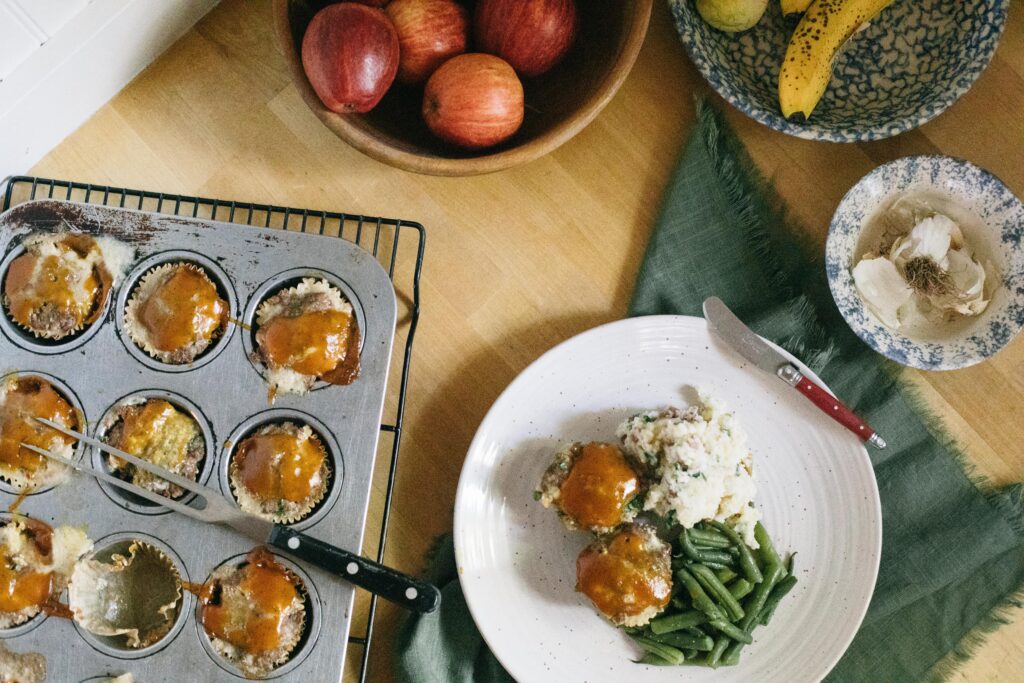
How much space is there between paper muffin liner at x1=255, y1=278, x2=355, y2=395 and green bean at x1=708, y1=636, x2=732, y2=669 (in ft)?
3.31

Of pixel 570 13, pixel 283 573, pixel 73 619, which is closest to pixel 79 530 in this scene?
pixel 73 619

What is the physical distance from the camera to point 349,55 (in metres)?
1.53

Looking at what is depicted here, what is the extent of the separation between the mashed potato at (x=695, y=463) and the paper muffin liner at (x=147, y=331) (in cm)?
91

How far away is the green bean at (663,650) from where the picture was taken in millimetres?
1768

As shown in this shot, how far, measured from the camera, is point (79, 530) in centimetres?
175

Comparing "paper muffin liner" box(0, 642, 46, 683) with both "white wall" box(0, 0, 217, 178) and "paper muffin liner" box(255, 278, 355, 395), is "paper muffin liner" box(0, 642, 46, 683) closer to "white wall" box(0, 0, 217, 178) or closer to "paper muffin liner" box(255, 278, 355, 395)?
"paper muffin liner" box(255, 278, 355, 395)

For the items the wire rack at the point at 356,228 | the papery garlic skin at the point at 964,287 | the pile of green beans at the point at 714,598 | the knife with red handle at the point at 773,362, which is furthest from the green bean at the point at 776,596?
the wire rack at the point at 356,228

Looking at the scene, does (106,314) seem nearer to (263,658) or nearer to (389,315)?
(389,315)

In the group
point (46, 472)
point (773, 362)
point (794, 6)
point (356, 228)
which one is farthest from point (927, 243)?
point (46, 472)

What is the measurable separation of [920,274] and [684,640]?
3.09ft

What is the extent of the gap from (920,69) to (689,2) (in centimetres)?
55

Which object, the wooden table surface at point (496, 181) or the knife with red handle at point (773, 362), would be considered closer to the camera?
the knife with red handle at point (773, 362)

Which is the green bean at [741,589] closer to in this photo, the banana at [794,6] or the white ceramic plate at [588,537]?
the white ceramic plate at [588,537]

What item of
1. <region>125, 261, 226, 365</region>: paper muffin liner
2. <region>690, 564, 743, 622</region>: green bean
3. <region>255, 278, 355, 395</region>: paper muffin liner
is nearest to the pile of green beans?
<region>690, 564, 743, 622</region>: green bean
